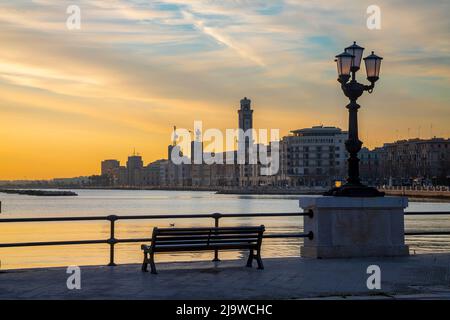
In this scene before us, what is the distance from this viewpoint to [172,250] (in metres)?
15.4

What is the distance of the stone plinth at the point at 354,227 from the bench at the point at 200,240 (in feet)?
8.77

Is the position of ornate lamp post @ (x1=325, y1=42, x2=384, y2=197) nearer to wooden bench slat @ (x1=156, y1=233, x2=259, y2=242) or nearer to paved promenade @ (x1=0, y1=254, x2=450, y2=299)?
paved promenade @ (x1=0, y1=254, x2=450, y2=299)

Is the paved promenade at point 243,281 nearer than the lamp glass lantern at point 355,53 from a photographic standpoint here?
Yes

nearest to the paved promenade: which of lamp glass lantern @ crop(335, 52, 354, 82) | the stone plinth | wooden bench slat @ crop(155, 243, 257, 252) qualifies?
wooden bench slat @ crop(155, 243, 257, 252)

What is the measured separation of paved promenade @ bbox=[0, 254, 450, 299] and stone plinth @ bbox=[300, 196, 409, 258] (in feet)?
2.30

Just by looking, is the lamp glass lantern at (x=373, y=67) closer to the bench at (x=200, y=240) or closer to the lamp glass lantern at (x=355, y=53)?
the lamp glass lantern at (x=355, y=53)

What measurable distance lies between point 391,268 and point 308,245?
9.91 feet

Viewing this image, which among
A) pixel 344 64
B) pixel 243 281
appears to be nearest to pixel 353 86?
pixel 344 64

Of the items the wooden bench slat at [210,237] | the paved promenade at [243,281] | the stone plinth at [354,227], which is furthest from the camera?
the stone plinth at [354,227]

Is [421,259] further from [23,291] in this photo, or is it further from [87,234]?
[87,234]

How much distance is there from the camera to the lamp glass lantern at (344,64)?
1969cm

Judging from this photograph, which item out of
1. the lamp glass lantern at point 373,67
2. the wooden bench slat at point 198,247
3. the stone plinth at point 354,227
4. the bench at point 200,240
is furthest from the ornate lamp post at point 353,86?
the wooden bench slat at point 198,247

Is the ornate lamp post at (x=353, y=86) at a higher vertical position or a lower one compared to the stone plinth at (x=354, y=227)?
higher
